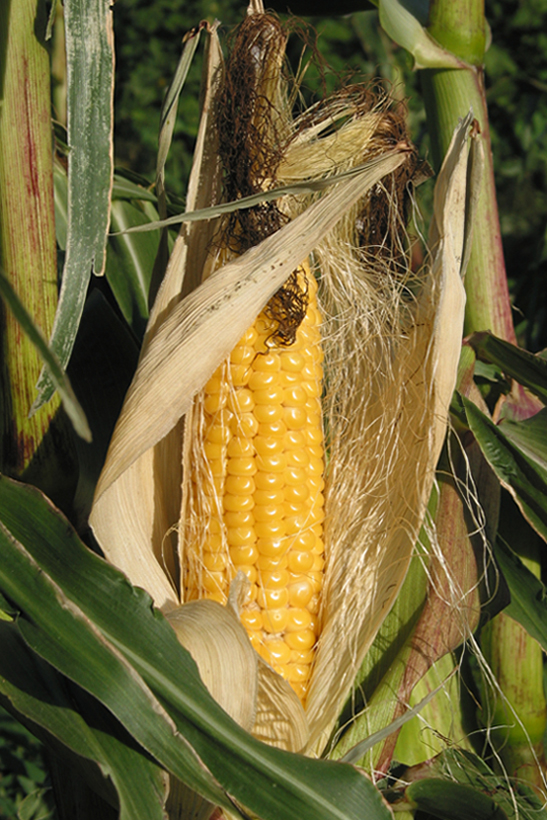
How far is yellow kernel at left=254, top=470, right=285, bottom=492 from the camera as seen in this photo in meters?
0.68

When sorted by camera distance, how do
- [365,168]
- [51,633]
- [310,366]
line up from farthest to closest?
1. [310,366]
2. [365,168]
3. [51,633]

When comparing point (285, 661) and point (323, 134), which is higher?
point (323, 134)

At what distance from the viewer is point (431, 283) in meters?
0.71

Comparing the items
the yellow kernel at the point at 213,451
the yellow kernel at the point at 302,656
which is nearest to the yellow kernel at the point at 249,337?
the yellow kernel at the point at 213,451

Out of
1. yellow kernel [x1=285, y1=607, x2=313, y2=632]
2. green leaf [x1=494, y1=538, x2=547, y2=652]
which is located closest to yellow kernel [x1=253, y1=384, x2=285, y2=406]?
yellow kernel [x1=285, y1=607, x2=313, y2=632]

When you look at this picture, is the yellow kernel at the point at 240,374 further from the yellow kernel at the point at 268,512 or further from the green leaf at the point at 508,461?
the green leaf at the point at 508,461

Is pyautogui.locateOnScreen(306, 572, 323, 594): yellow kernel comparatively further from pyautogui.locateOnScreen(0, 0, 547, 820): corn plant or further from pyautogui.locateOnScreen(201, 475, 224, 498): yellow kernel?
pyautogui.locateOnScreen(201, 475, 224, 498): yellow kernel

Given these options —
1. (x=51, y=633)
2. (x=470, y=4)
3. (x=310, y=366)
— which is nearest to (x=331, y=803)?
(x=51, y=633)

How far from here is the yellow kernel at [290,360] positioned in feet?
2.25

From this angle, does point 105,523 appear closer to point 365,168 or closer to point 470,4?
point 365,168

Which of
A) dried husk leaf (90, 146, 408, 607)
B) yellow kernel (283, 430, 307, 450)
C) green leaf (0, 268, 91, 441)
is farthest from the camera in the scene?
yellow kernel (283, 430, 307, 450)

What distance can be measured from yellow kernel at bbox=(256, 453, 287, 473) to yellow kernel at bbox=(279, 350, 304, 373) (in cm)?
9

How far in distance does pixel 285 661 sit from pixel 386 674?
104 millimetres

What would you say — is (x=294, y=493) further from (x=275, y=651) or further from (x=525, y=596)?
(x=525, y=596)
